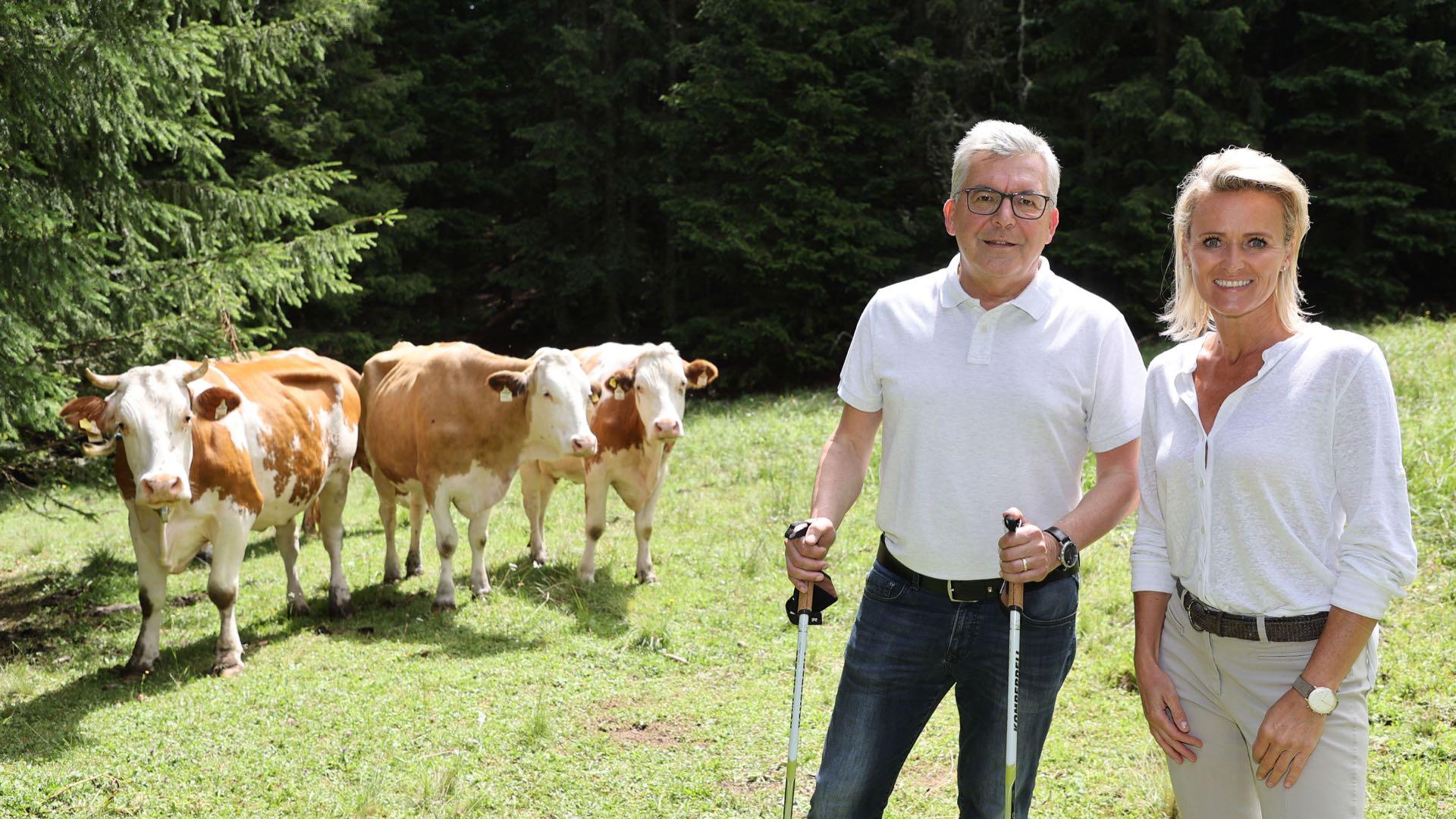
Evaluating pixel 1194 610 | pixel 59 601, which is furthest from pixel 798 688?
pixel 59 601

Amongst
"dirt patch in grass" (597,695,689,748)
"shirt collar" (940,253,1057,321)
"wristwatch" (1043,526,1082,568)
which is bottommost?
"dirt patch in grass" (597,695,689,748)

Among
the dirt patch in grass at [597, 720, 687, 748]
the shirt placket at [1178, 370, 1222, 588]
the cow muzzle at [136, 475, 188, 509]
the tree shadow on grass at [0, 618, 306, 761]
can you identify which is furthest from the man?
the tree shadow on grass at [0, 618, 306, 761]

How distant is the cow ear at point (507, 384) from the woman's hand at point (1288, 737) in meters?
5.98

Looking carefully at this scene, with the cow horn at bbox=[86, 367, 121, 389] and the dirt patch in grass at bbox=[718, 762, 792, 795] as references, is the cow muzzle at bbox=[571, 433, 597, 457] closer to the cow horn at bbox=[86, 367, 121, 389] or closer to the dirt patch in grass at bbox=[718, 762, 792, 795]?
the cow horn at bbox=[86, 367, 121, 389]

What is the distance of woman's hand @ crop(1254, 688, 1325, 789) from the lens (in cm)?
231

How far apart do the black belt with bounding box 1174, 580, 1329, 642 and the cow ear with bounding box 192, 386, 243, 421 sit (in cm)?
535

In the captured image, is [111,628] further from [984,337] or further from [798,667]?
[984,337]

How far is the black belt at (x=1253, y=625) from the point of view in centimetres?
239

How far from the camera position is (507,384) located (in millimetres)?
7648

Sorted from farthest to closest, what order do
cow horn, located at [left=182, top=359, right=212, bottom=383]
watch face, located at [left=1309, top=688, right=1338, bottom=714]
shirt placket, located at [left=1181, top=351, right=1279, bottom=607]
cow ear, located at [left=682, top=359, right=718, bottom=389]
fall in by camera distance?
cow ear, located at [left=682, top=359, right=718, bottom=389] → cow horn, located at [left=182, top=359, right=212, bottom=383] → shirt placket, located at [left=1181, top=351, right=1279, bottom=607] → watch face, located at [left=1309, top=688, right=1338, bottom=714]

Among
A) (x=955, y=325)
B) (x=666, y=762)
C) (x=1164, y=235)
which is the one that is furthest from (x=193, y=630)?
(x=1164, y=235)

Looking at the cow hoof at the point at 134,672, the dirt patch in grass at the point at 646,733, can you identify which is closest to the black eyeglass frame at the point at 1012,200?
the dirt patch in grass at the point at 646,733

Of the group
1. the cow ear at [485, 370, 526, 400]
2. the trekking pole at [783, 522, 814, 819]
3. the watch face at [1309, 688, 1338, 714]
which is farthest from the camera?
the cow ear at [485, 370, 526, 400]

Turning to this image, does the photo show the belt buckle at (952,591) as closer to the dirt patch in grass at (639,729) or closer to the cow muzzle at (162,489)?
the dirt patch in grass at (639,729)
